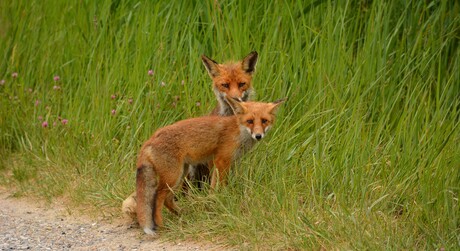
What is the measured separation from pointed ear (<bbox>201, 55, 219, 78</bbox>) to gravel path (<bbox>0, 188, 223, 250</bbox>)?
5.74 ft

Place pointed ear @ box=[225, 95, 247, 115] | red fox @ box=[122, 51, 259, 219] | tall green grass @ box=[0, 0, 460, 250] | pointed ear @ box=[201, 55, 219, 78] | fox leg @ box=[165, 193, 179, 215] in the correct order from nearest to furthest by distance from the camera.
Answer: tall green grass @ box=[0, 0, 460, 250] → fox leg @ box=[165, 193, 179, 215] → pointed ear @ box=[225, 95, 247, 115] → red fox @ box=[122, 51, 259, 219] → pointed ear @ box=[201, 55, 219, 78]

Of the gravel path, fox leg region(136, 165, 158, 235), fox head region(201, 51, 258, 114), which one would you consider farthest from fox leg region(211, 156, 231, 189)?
fox head region(201, 51, 258, 114)

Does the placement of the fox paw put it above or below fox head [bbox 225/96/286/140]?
below

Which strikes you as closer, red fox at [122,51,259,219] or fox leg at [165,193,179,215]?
fox leg at [165,193,179,215]

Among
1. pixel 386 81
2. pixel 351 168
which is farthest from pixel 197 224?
pixel 386 81

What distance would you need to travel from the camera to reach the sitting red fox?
6.46 m

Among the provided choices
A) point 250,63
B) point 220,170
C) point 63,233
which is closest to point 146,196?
point 220,170

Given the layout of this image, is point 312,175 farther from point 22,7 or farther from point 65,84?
point 22,7

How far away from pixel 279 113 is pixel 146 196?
1.73m

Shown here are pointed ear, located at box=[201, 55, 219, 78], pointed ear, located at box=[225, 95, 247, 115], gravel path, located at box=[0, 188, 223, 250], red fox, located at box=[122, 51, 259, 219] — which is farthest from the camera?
pointed ear, located at box=[201, 55, 219, 78]

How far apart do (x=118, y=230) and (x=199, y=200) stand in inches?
30.0

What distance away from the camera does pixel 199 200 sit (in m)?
6.70

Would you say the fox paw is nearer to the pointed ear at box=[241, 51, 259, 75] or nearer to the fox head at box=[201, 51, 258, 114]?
the fox head at box=[201, 51, 258, 114]

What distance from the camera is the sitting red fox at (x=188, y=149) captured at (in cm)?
646
